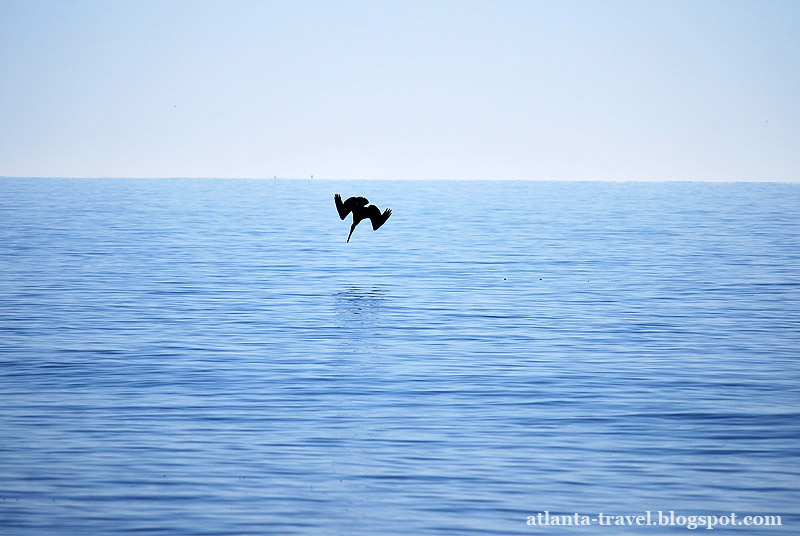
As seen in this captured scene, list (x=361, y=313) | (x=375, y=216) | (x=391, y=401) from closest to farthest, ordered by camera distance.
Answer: (x=391, y=401)
(x=361, y=313)
(x=375, y=216)

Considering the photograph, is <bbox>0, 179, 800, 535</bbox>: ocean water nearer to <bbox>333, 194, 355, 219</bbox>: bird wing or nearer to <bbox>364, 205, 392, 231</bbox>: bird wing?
<bbox>364, 205, 392, 231</bbox>: bird wing

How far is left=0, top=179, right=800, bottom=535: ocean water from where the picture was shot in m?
12.0

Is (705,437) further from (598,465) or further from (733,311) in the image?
(733,311)

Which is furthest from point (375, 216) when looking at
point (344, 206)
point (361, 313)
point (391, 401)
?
point (391, 401)

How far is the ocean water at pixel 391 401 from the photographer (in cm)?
1201

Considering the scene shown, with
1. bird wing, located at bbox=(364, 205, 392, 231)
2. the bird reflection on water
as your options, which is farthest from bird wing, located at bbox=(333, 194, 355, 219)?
the bird reflection on water

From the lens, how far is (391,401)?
16984 millimetres

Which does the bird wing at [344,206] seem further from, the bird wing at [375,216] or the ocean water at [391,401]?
the ocean water at [391,401]

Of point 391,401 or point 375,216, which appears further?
point 375,216

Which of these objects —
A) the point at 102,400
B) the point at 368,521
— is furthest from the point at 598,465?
the point at 102,400

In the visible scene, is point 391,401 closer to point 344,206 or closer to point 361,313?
point 361,313

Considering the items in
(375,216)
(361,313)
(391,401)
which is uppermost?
(375,216)

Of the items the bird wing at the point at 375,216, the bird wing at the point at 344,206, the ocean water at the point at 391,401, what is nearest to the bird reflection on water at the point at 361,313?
the ocean water at the point at 391,401

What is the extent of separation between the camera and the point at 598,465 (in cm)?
1341
